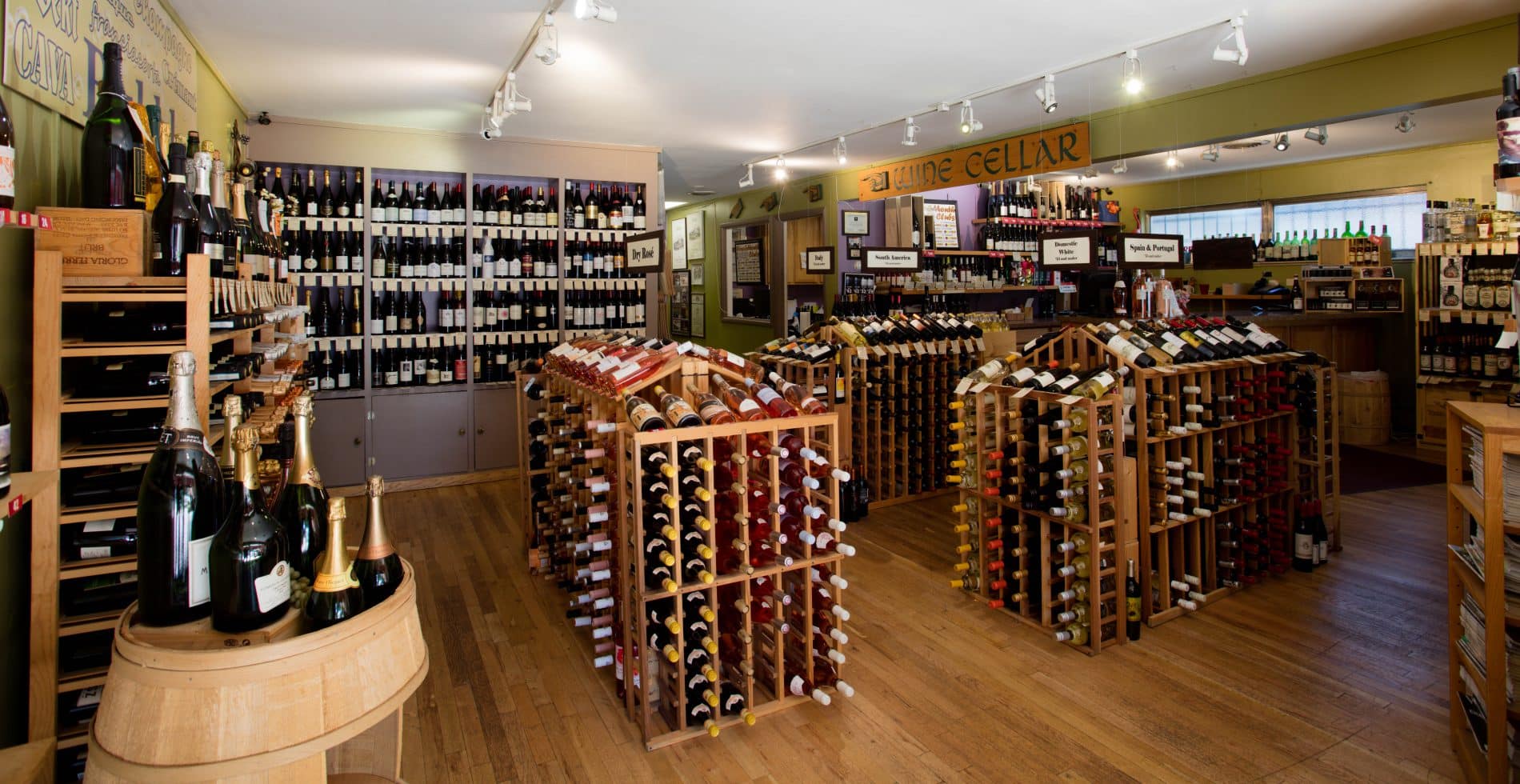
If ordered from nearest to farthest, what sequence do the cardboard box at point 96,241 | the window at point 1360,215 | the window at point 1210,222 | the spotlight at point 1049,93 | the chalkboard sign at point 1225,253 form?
the cardboard box at point 96,241, the spotlight at point 1049,93, the chalkboard sign at point 1225,253, the window at point 1360,215, the window at point 1210,222

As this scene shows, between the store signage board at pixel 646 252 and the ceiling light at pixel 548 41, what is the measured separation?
1075 mm

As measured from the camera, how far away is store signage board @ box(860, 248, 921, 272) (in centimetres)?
657

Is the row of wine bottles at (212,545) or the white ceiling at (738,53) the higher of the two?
the white ceiling at (738,53)

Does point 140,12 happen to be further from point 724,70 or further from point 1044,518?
point 1044,518

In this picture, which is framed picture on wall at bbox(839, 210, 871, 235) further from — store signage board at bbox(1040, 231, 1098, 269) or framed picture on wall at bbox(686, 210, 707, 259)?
framed picture on wall at bbox(686, 210, 707, 259)

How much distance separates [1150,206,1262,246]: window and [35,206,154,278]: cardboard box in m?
10.8

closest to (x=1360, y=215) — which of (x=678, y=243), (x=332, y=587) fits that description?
(x=678, y=243)

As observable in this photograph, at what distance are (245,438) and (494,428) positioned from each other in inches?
209

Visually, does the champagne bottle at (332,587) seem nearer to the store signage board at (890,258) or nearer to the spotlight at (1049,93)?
the spotlight at (1049,93)

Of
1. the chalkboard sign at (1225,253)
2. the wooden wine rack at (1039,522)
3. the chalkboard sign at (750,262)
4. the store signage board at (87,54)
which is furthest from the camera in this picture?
the chalkboard sign at (750,262)

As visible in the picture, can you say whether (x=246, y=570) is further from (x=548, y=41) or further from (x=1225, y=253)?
(x=1225, y=253)

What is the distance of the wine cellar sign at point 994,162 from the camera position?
6.02 meters

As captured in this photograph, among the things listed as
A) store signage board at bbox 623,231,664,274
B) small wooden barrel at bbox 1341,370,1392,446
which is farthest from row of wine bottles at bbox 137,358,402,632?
small wooden barrel at bbox 1341,370,1392,446

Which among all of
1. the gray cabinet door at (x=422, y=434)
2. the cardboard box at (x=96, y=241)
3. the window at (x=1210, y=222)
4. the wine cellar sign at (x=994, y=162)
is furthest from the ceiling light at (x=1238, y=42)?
the window at (x=1210, y=222)
